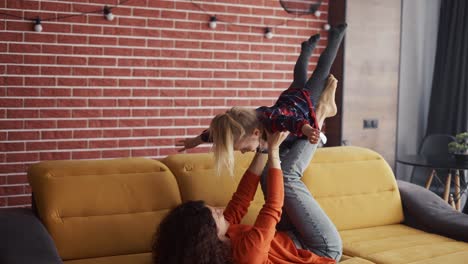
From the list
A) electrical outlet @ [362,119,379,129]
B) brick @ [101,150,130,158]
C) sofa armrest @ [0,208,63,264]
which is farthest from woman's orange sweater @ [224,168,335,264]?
electrical outlet @ [362,119,379,129]

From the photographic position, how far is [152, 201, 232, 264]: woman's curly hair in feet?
7.09

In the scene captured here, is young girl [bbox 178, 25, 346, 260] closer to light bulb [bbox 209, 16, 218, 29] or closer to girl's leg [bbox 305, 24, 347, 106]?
girl's leg [bbox 305, 24, 347, 106]

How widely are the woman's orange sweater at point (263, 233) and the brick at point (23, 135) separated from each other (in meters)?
1.63

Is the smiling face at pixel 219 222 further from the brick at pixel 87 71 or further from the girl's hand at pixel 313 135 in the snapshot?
the brick at pixel 87 71

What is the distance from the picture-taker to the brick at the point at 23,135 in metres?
3.74

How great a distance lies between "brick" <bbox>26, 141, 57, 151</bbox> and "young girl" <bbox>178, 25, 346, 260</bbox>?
1293mm

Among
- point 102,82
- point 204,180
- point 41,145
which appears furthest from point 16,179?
point 204,180

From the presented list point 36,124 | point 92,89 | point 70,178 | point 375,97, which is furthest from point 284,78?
point 70,178

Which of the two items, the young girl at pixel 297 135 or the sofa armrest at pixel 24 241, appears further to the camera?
the young girl at pixel 297 135

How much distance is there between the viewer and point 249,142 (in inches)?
99.3

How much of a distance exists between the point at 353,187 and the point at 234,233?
1003 mm

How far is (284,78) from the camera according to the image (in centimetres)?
457

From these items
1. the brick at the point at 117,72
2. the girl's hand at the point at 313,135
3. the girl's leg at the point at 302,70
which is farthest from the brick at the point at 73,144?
the girl's hand at the point at 313,135

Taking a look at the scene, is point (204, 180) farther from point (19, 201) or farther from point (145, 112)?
point (19, 201)
